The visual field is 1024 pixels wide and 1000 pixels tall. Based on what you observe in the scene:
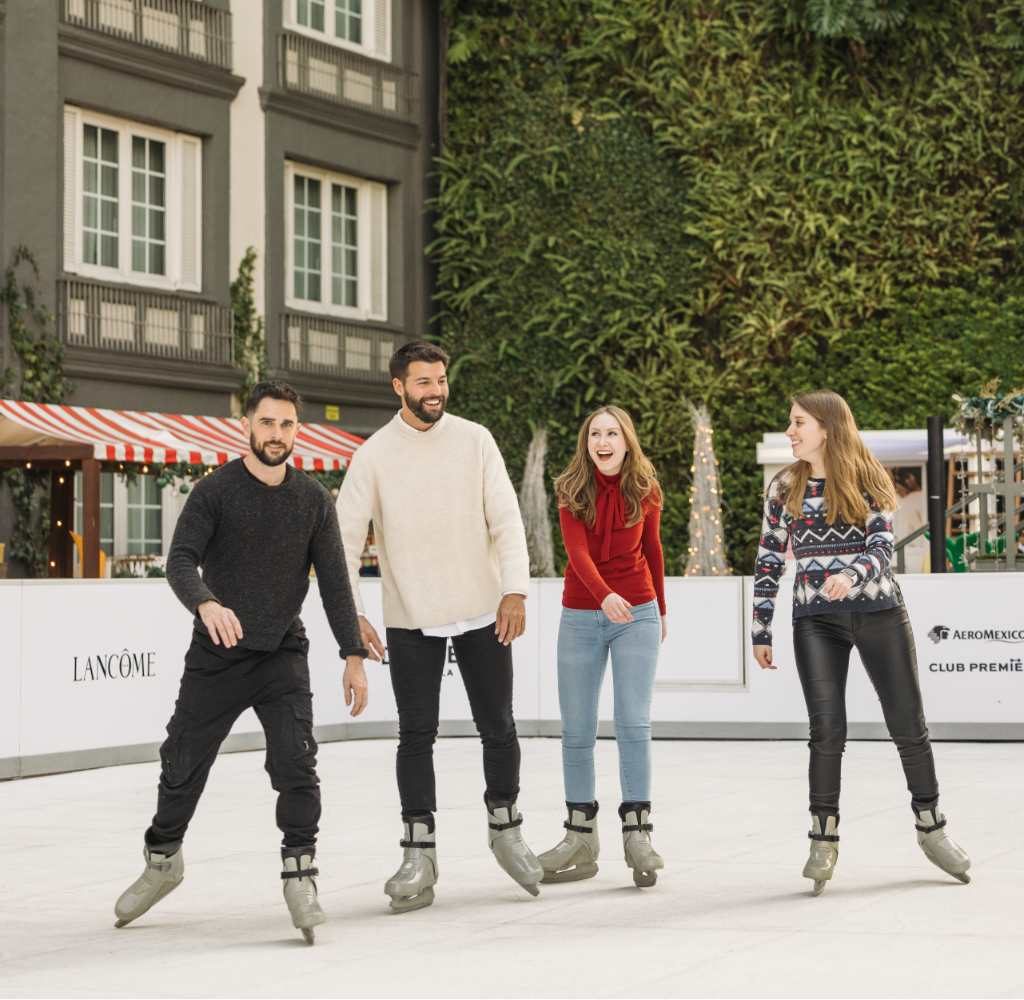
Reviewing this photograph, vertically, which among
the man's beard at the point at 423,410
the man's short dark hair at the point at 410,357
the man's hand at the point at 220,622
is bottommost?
the man's hand at the point at 220,622

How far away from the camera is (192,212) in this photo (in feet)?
79.7

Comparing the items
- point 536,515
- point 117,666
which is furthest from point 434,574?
point 536,515

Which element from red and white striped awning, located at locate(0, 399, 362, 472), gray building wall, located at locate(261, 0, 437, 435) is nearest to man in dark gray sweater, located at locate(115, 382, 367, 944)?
red and white striped awning, located at locate(0, 399, 362, 472)

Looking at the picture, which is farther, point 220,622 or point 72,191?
point 72,191

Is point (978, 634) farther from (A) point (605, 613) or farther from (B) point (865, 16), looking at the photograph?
(B) point (865, 16)

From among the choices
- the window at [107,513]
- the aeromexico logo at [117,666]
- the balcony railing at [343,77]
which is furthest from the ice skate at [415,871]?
the balcony railing at [343,77]

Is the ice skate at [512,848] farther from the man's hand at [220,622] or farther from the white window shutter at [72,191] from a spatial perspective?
the white window shutter at [72,191]

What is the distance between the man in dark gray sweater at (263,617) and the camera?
6.71 metres

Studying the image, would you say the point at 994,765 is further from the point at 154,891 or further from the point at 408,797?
the point at 154,891

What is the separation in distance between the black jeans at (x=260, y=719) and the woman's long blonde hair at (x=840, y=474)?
2.06 m

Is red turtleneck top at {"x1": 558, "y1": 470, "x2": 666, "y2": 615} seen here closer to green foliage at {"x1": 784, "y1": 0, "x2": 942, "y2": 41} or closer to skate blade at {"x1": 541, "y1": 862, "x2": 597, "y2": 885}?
skate blade at {"x1": 541, "y1": 862, "x2": 597, "y2": 885}

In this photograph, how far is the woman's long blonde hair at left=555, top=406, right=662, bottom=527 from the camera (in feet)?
25.9

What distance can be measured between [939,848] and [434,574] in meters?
2.23

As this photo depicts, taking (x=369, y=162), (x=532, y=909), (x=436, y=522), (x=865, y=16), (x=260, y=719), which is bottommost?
(x=532, y=909)
